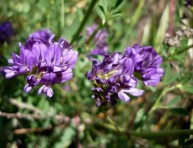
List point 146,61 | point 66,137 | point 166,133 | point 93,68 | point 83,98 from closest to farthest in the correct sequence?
point 93,68 < point 146,61 < point 166,133 < point 66,137 < point 83,98

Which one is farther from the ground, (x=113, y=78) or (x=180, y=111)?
(x=113, y=78)

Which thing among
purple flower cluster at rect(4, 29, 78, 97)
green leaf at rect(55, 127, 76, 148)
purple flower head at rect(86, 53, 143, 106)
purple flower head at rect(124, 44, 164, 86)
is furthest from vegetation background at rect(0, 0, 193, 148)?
purple flower cluster at rect(4, 29, 78, 97)

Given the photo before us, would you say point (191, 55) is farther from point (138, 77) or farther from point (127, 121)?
point (138, 77)

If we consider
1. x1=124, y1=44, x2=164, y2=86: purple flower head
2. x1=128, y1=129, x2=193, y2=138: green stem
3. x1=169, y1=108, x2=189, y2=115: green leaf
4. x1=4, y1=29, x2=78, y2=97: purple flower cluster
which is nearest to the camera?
x1=4, y1=29, x2=78, y2=97: purple flower cluster

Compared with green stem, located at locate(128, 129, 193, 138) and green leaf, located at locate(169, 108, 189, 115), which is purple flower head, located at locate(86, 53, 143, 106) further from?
green leaf, located at locate(169, 108, 189, 115)

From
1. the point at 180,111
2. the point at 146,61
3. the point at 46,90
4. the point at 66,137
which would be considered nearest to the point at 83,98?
the point at 66,137

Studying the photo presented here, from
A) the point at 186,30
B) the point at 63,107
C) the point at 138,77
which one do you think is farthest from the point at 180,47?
the point at 63,107

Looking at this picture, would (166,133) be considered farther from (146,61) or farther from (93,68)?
(93,68)

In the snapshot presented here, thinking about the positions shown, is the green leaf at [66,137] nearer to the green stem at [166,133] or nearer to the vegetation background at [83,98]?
the vegetation background at [83,98]
